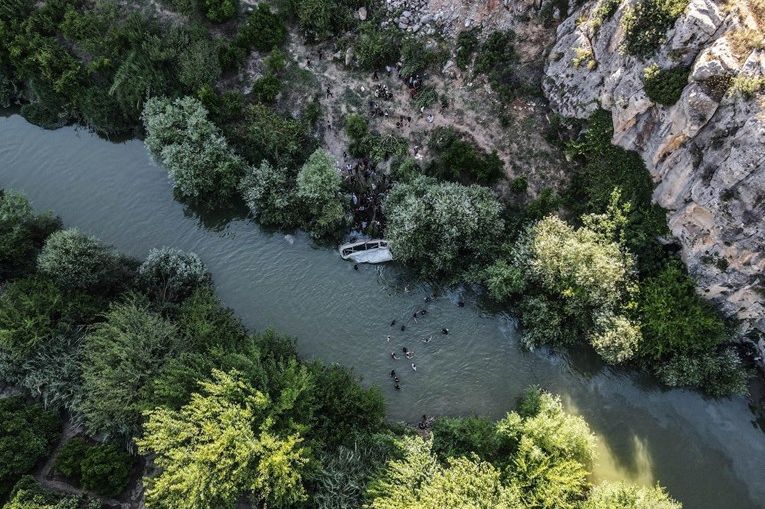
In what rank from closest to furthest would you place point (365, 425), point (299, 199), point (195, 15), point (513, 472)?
point (513, 472)
point (365, 425)
point (299, 199)
point (195, 15)

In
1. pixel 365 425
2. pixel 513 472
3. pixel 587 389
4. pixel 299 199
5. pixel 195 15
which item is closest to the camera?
pixel 513 472

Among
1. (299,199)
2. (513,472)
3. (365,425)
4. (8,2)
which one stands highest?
(8,2)

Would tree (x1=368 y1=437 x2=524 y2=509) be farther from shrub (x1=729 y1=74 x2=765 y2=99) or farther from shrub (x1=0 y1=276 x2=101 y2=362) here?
shrub (x1=729 y1=74 x2=765 y2=99)

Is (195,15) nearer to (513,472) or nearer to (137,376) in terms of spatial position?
(137,376)

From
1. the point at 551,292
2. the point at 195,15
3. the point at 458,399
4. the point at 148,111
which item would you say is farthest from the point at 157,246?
the point at 551,292

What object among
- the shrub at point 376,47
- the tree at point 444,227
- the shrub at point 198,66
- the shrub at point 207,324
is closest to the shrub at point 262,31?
the shrub at point 198,66

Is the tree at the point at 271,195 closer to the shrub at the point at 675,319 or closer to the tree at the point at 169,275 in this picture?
the tree at the point at 169,275
